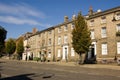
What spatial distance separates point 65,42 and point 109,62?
14.7 meters

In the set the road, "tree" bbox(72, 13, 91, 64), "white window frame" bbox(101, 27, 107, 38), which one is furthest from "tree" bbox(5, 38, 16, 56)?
the road

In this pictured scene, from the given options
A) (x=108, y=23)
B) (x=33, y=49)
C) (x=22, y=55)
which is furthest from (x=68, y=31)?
(x=22, y=55)

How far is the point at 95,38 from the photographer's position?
119 ft

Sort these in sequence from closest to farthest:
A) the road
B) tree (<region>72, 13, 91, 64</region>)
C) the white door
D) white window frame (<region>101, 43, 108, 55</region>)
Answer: the road < tree (<region>72, 13, 91, 64</region>) < white window frame (<region>101, 43, 108, 55</region>) < the white door

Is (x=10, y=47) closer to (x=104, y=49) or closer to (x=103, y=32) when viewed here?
(x=103, y=32)

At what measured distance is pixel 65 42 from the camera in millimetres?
44844

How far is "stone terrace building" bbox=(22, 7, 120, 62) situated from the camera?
3253 centimetres

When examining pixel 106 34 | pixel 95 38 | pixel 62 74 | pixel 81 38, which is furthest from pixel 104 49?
pixel 62 74

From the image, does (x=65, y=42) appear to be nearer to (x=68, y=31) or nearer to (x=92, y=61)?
(x=68, y=31)

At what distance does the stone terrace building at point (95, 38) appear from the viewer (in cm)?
3253

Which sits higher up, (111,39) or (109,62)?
(111,39)

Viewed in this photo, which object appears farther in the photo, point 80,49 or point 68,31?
point 68,31

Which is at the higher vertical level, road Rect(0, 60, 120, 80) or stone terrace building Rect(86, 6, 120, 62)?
stone terrace building Rect(86, 6, 120, 62)

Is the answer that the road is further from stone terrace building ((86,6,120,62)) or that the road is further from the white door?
the white door
